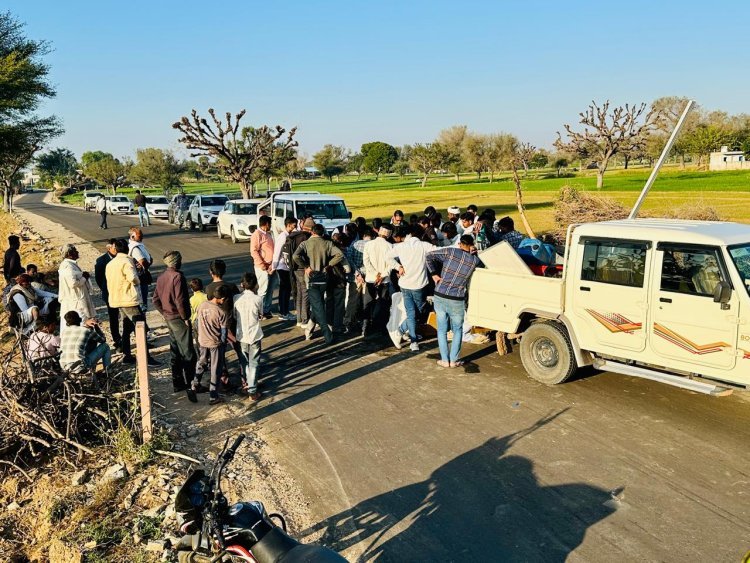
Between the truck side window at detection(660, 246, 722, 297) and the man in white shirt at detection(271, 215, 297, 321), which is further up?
the truck side window at detection(660, 246, 722, 297)

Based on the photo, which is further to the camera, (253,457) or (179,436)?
(179,436)

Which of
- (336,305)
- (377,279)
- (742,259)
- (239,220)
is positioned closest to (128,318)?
(336,305)

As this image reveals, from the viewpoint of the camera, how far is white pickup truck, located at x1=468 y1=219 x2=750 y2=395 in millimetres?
6277

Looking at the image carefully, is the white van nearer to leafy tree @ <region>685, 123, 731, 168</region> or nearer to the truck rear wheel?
the truck rear wheel

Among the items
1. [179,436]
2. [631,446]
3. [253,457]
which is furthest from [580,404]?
[179,436]

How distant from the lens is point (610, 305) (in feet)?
23.4

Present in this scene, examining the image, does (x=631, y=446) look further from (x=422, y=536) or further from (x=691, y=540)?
(x=422, y=536)

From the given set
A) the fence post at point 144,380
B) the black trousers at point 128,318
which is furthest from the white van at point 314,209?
the fence post at point 144,380

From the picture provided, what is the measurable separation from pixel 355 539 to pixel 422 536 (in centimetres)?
53

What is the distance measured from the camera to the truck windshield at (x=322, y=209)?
18969mm

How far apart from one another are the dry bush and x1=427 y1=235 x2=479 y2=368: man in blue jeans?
1201 cm

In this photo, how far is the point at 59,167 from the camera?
124812 mm

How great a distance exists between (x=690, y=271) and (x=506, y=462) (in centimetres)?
290

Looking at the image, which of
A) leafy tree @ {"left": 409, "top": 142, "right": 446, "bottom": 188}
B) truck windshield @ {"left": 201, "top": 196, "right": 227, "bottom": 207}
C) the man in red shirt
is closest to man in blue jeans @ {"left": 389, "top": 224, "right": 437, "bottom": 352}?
the man in red shirt
